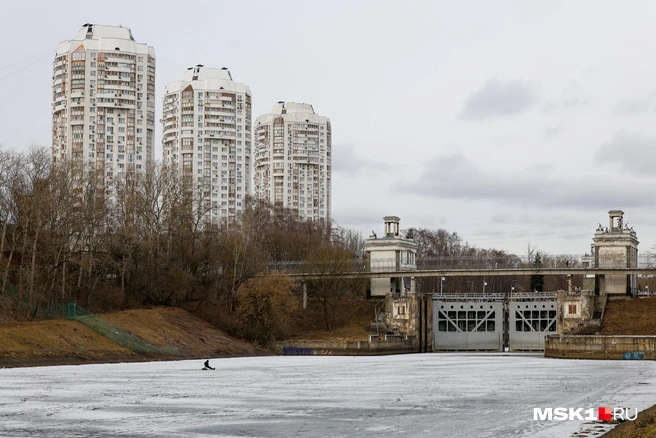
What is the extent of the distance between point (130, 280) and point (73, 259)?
9534mm

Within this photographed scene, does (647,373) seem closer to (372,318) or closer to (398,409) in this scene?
(398,409)

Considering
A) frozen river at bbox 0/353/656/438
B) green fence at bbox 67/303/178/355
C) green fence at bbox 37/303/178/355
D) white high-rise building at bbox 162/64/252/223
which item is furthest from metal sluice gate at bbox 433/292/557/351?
white high-rise building at bbox 162/64/252/223

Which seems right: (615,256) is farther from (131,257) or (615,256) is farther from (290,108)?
(290,108)

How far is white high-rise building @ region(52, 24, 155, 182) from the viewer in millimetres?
143375

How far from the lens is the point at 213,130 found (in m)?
169

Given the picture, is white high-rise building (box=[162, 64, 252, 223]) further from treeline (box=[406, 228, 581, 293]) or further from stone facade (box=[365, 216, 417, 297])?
stone facade (box=[365, 216, 417, 297])

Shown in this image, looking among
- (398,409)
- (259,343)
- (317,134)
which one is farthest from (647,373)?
(317,134)

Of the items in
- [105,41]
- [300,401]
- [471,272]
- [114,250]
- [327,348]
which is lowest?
[327,348]

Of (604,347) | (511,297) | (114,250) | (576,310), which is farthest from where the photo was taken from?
(511,297)

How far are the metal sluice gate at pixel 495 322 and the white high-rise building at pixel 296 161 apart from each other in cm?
9207

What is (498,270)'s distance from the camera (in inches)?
3593

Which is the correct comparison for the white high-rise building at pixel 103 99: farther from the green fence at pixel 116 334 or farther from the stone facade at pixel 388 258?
the green fence at pixel 116 334

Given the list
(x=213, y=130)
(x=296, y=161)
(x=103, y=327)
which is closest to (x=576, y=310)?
(x=103, y=327)

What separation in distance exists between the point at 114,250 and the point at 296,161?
359 ft
